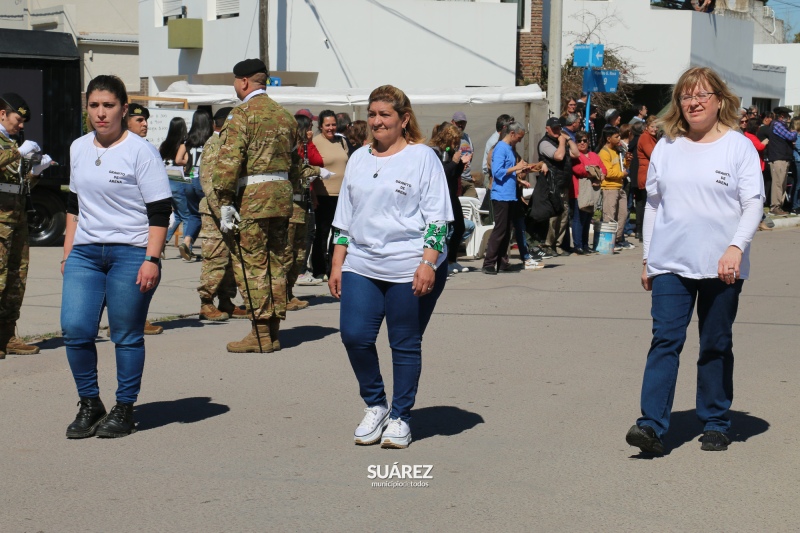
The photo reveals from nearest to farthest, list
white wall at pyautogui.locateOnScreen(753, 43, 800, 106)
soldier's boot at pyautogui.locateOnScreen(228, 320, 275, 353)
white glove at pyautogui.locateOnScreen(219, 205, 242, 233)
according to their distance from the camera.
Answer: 1. white glove at pyautogui.locateOnScreen(219, 205, 242, 233)
2. soldier's boot at pyautogui.locateOnScreen(228, 320, 275, 353)
3. white wall at pyautogui.locateOnScreen(753, 43, 800, 106)

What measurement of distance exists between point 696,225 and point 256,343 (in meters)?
4.14

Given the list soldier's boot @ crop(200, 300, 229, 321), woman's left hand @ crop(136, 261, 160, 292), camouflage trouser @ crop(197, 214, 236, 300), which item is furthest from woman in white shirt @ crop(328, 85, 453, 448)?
soldier's boot @ crop(200, 300, 229, 321)

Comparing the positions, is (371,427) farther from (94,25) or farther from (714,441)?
(94,25)

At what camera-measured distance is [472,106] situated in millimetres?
18922

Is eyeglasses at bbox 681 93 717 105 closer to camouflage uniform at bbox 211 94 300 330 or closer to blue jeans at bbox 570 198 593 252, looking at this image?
camouflage uniform at bbox 211 94 300 330

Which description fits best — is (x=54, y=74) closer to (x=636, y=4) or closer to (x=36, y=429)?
(x=36, y=429)

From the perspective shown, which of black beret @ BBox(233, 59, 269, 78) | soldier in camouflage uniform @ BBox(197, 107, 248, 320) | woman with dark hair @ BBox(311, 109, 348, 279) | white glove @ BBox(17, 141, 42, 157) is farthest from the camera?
woman with dark hair @ BBox(311, 109, 348, 279)

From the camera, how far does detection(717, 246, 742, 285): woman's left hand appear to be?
221 inches

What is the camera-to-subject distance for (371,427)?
605cm

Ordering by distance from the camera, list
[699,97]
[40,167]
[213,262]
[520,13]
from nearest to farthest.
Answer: [699,97] → [40,167] → [213,262] → [520,13]

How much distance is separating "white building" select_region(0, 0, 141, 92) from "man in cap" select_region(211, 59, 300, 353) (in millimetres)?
30796

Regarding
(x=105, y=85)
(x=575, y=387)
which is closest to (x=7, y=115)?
(x=105, y=85)

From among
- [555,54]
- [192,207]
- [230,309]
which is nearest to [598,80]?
[555,54]

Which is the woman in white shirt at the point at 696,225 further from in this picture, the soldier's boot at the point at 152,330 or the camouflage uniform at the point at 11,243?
the soldier's boot at the point at 152,330
